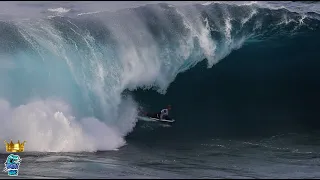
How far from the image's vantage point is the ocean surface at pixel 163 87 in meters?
15.8

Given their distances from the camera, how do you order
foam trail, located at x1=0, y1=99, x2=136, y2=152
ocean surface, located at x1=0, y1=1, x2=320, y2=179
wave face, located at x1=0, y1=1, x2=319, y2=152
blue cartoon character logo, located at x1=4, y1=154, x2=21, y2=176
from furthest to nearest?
wave face, located at x1=0, y1=1, x2=319, y2=152, foam trail, located at x1=0, y1=99, x2=136, y2=152, ocean surface, located at x1=0, y1=1, x2=320, y2=179, blue cartoon character logo, located at x1=4, y1=154, x2=21, y2=176

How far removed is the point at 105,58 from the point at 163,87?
347 centimetres

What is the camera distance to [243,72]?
25.1m

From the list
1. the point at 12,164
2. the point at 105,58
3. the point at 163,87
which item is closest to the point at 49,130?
the point at 105,58

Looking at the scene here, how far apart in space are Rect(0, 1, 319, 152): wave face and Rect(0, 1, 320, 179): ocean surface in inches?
1.9

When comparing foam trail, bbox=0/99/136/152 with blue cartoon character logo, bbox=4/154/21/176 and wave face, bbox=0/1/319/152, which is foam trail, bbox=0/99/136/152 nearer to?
wave face, bbox=0/1/319/152

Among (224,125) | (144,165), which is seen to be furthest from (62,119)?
(224,125)

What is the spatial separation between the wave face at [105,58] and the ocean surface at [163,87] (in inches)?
1.9

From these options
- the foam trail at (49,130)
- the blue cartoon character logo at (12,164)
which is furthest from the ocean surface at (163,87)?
the blue cartoon character logo at (12,164)

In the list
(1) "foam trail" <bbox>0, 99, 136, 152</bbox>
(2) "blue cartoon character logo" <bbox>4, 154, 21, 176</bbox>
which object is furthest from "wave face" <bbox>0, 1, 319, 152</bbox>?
(2) "blue cartoon character logo" <bbox>4, 154, 21, 176</bbox>

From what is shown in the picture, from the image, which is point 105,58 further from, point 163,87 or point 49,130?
point 49,130

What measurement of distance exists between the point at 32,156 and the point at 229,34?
1299 centimetres

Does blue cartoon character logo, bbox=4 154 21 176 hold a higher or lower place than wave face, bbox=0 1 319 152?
lower

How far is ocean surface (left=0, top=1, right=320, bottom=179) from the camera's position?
15.8 metres
